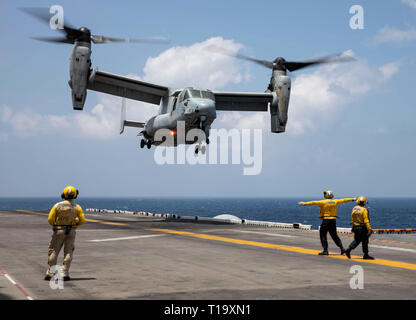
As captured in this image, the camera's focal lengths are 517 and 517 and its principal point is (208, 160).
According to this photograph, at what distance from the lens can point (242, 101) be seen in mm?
39500

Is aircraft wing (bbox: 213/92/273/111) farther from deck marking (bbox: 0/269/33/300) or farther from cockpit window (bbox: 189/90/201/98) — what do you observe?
deck marking (bbox: 0/269/33/300)

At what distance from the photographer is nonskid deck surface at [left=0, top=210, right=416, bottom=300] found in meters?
9.37

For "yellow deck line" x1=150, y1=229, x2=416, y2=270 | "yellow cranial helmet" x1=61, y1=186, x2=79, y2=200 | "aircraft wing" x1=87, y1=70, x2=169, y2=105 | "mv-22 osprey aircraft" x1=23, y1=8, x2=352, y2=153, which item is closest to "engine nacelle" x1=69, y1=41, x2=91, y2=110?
"mv-22 osprey aircraft" x1=23, y1=8, x2=352, y2=153

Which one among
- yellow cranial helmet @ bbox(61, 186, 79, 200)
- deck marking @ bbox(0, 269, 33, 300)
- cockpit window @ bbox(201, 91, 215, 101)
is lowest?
deck marking @ bbox(0, 269, 33, 300)

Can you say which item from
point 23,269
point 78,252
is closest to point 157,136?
point 78,252

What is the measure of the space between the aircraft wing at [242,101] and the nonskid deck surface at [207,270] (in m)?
19.3

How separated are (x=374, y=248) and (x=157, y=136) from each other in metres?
20.7

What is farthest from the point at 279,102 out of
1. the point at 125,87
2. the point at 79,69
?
the point at 79,69

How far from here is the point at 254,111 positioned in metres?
41.3

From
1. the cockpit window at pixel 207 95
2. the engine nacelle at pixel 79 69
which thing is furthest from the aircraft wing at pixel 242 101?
the engine nacelle at pixel 79 69

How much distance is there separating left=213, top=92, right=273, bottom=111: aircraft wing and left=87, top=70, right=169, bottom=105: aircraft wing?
4440 mm

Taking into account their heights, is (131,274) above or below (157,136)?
below
